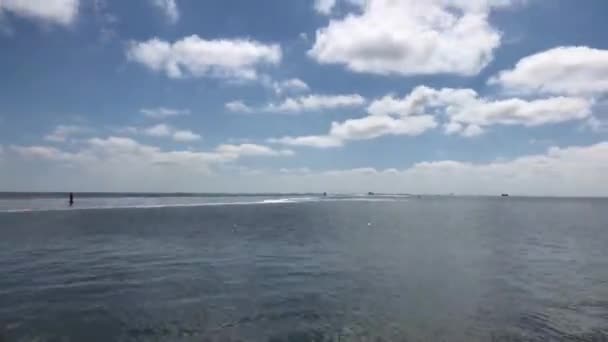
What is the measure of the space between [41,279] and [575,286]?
98.5ft

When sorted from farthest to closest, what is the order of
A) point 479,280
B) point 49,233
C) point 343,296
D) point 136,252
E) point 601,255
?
point 49,233 < point 601,255 < point 136,252 < point 479,280 < point 343,296

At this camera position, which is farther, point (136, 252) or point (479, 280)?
point (136, 252)

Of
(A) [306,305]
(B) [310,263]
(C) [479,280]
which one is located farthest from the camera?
(B) [310,263]

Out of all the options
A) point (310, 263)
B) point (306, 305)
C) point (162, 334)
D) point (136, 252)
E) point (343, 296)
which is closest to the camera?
point (162, 334)

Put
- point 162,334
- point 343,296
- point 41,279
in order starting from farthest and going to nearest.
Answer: point 41,279
point 343,296
point 162,334

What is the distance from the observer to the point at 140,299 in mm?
17875

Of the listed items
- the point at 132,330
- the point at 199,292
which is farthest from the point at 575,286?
the point at 132,330

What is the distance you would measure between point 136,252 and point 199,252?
5.00 m

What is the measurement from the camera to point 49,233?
40656 millimetres

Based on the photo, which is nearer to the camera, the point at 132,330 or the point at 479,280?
the point at 132,330

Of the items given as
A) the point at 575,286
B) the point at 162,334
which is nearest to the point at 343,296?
the point at 162,334

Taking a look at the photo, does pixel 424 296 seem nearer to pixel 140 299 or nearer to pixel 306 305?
pixel 306 305

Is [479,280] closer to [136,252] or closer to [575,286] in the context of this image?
[575,286]

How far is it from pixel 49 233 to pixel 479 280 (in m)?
41.6
